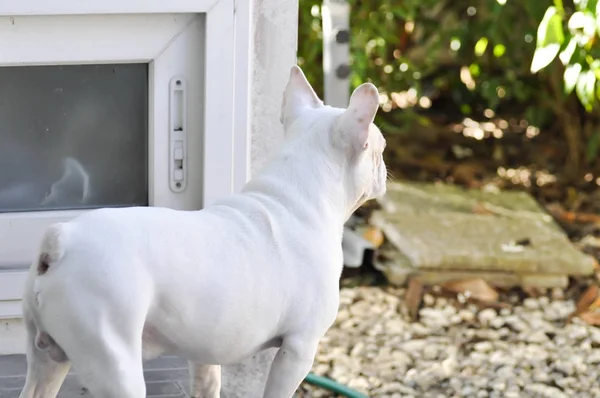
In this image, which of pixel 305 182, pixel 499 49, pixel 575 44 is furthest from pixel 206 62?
pixel 499 49

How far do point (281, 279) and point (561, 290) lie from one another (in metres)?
2.87

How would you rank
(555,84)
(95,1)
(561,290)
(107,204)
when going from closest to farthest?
1. (95,1)
2. (107,204)
3. (561,290)
4. (555,84)

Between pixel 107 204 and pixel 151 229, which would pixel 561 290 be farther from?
pixel 151 229

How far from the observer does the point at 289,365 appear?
291 centimetres

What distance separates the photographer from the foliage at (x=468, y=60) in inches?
230

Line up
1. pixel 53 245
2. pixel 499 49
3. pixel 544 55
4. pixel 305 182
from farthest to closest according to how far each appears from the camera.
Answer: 1. pixel 499 49
2. pixel 544 55
3. pixel 305 182
4. pixel 53 245

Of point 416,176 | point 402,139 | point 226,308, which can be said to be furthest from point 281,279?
point 402,139

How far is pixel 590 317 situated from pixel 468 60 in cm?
294

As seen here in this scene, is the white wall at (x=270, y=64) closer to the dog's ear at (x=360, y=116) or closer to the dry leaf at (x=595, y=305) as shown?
the dog's ear at (x=360, y=116)

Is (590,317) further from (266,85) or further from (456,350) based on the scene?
(266,85)

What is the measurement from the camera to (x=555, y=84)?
686 centimetres

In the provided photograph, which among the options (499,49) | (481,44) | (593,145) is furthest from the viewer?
(481,44)

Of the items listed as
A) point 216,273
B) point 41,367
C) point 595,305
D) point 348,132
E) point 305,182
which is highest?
point 348,132

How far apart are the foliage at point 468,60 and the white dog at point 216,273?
7.08 feet
